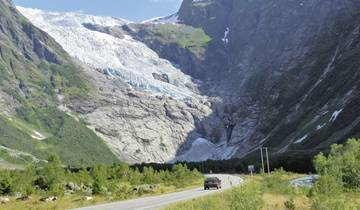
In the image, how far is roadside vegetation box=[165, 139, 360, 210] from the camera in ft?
75.2

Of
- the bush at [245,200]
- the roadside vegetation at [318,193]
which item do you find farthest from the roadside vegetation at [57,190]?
the bush at [245,200]

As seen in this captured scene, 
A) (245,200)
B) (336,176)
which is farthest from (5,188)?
(245,200)

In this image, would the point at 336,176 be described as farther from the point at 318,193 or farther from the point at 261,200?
the point at 261,200

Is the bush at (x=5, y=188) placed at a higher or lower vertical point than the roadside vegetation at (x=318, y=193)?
higher

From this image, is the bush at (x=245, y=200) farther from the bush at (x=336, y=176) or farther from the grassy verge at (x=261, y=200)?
the bush at (x=336, y=176)

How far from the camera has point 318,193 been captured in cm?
2702

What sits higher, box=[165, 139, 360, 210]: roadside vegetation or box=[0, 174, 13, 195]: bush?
box=[0, 174, 13, 195]: bush

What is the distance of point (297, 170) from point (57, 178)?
103 m

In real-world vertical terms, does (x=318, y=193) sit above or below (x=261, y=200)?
above

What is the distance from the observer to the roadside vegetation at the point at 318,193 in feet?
75.2

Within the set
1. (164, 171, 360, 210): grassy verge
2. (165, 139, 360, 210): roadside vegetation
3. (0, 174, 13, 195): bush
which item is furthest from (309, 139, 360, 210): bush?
(0, 174, 13, 195): bush

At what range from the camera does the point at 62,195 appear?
232ft

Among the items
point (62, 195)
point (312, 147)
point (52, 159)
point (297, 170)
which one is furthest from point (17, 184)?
point (312, 147)

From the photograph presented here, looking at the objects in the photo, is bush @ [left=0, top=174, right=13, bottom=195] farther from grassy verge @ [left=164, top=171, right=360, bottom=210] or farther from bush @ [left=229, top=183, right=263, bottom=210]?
bush @ [left=229, top=183, right=263, bottom=210]
